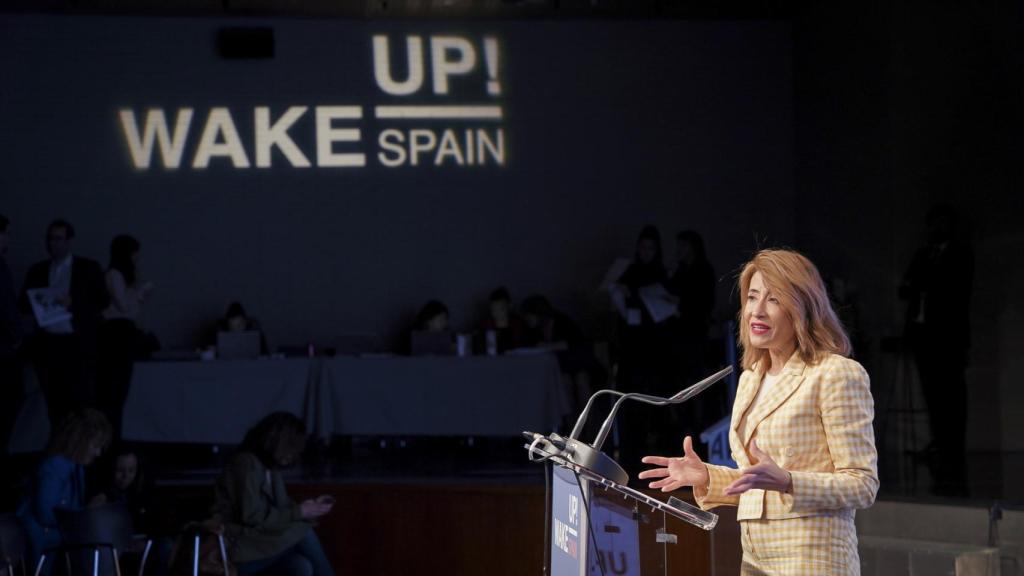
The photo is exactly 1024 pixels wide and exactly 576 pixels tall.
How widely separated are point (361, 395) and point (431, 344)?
25.3 inches

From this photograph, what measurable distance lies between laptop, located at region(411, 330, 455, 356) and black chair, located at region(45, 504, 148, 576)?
145 inches

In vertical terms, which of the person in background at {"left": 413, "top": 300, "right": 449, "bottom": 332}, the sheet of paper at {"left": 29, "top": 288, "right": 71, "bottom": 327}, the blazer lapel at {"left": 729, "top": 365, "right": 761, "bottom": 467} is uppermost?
the sheet of paper at {"left": 29, "top": 288, "right": 71, "bottom": 327}

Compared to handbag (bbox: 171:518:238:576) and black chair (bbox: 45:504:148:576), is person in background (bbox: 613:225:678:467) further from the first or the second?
black chair (bbox: 45:504:148:576)

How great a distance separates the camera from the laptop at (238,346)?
7.54m

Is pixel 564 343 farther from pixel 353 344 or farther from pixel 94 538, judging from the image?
pixel 94 538


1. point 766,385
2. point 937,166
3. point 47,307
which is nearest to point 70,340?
point 47,307

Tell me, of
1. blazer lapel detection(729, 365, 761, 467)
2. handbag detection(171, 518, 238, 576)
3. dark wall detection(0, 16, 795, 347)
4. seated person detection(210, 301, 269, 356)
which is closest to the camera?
blazer lapel detection(729, 365, 761, 467)

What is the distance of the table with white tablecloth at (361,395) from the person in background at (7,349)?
96cm

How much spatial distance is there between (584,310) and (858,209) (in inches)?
88.4

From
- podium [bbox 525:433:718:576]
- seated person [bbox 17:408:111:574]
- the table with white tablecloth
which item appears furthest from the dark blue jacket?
podium [bbox 525:433:718:576]

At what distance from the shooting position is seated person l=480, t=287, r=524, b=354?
826cm

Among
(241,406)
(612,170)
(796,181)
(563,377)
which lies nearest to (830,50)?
(796,181)

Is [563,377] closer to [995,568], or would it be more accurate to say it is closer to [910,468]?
[910,468]

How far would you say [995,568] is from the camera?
4.30 metres
